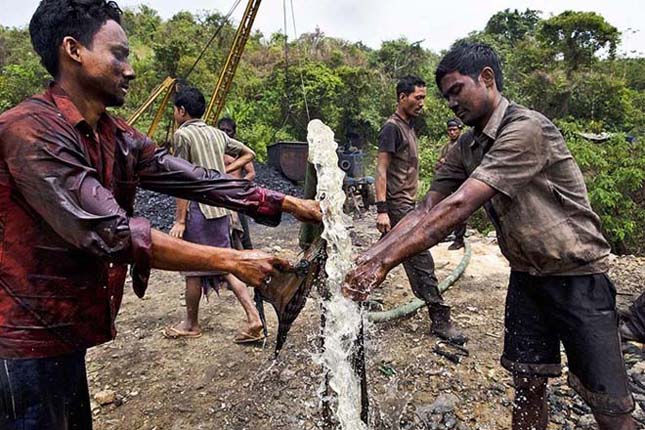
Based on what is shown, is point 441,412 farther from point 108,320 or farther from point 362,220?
point 362,220

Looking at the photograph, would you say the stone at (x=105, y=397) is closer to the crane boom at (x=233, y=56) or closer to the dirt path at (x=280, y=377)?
the dirt path at (x=280, y=377)

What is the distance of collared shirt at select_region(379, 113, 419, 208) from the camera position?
13.4 feet

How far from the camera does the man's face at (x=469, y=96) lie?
212 cm

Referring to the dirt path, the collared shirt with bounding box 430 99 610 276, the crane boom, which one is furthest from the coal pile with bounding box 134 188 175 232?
the collared shirt with bounding box 430 99 610 276

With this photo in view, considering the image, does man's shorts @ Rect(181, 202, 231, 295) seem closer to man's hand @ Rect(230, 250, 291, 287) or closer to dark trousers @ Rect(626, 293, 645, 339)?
man's hand @ Rect(230, 250, 291, 287)

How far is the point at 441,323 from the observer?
381 centimetres

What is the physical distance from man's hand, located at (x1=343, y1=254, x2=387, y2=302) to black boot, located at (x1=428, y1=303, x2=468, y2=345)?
6.84ft

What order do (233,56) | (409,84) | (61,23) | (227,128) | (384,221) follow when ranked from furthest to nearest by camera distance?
1. (233,56)
2. (227,128)
3. (384,221)
4. (409,84)
5. (61,23)

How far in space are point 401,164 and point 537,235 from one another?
2216 millimetres

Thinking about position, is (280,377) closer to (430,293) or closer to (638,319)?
(430,293)

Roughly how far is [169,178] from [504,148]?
4.62ft

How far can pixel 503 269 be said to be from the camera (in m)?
5.56

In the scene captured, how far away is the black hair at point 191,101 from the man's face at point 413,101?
5.65 ft

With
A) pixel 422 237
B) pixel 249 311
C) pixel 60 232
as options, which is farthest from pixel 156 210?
pixel 60 232
